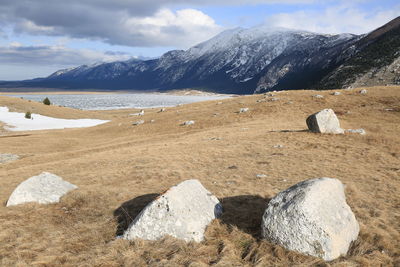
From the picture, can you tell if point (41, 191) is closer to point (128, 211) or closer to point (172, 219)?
point (128, 211)

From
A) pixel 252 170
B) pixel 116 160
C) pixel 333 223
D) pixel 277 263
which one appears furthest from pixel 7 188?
pixel 333 223

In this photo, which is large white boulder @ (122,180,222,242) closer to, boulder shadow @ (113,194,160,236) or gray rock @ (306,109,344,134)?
boulder shadow @ (113,194,160,236)

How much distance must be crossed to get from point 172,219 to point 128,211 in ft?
12.8

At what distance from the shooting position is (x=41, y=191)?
15930 mm

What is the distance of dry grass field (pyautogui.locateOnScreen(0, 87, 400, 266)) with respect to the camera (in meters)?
9.73

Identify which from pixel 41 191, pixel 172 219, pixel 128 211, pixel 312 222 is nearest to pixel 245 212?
pixel 172 219

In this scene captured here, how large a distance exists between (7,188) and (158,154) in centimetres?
1294

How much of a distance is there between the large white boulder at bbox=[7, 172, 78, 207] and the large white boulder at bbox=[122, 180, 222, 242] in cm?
756

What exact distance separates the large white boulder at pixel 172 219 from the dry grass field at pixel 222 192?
38 cm

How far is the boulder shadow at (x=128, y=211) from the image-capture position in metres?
12.4

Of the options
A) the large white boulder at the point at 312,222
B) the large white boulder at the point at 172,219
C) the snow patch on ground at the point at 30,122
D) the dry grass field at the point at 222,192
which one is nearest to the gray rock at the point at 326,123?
the dry grass field at the point at 222,192

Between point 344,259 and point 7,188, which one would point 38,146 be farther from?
point 344,259

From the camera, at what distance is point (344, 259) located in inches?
363

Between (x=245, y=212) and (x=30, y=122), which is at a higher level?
(x=245, y=212)
